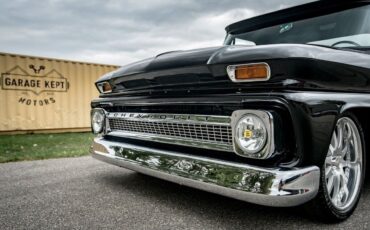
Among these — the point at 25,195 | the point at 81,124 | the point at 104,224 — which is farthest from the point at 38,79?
the point at 104,224

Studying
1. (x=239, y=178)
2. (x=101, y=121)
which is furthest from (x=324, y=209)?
(x=101, y=121)

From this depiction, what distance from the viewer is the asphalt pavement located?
6.77ft

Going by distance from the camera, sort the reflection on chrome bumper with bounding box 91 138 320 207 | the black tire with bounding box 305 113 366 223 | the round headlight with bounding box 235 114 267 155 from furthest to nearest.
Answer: the black tire with bounding box 305 113 366 223 → the round headlight with bounding box 235 114 267 155 → the reflection on chrome bumper with bounding box 91 138 320 207

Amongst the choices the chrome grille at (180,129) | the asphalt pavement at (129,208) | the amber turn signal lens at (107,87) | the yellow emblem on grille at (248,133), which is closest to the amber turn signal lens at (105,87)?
the amber turn signal lens at (107,87)

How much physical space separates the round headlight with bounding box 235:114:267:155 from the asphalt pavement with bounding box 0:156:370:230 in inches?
20.9

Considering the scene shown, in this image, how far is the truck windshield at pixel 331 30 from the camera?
2586mm

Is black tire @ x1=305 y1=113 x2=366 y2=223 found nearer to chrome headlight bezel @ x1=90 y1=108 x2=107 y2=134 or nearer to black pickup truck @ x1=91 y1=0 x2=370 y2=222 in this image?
black pickup truck @ x1=91 y1=0 x2=370 y2=222

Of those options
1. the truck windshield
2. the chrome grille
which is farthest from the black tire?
the truck windshield

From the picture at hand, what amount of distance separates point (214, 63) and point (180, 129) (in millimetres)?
543

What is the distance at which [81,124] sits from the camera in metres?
10.4

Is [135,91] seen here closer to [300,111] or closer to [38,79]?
[300,111]

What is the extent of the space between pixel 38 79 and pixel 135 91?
7925 millimetres

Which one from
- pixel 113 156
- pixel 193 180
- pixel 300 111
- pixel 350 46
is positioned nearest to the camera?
pixel 300 111

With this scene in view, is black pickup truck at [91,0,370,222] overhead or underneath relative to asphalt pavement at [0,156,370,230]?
overhead
